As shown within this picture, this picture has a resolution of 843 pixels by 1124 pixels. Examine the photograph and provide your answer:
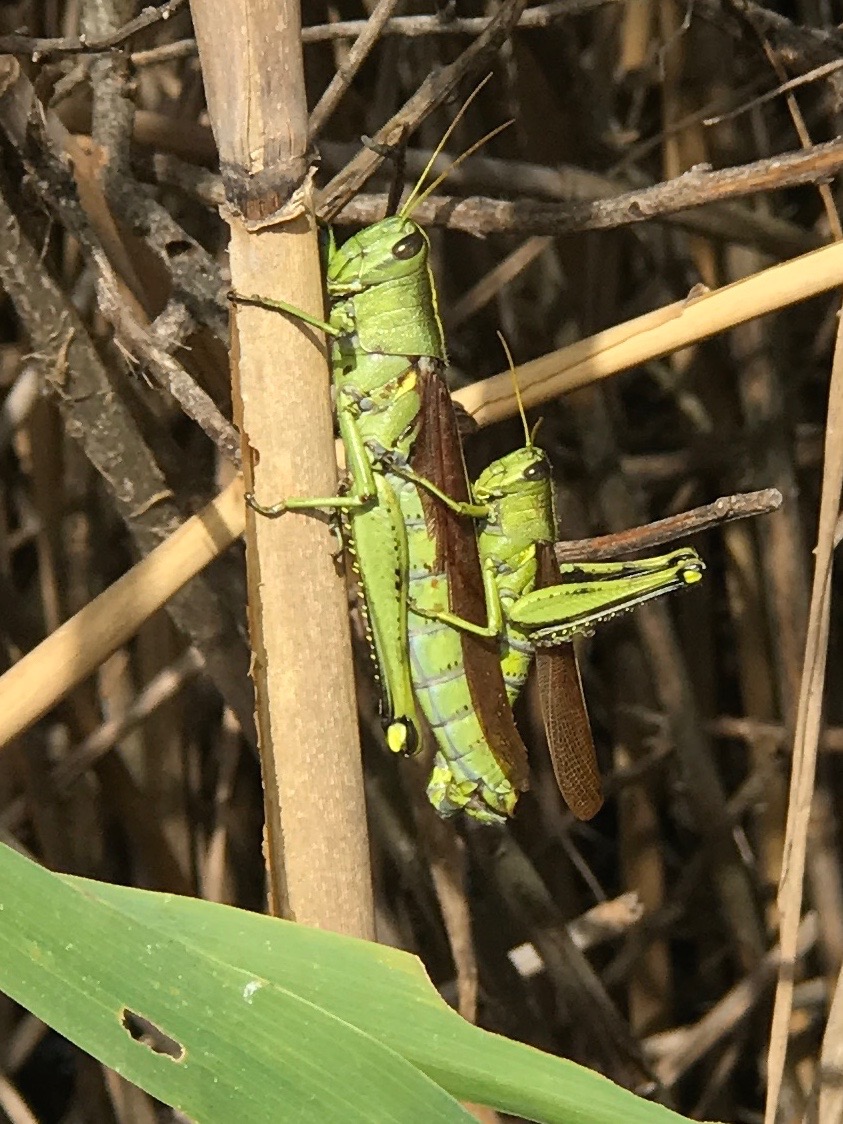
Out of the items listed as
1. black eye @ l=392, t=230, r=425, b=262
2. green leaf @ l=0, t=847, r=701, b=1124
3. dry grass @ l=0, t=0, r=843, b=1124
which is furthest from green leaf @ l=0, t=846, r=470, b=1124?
black eye @ l=392, t=230, r=425, b=262

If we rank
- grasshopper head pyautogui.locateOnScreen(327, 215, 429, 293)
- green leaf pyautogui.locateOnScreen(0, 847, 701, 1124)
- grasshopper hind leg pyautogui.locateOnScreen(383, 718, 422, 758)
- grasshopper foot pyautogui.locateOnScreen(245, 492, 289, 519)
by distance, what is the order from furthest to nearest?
grasshopper hind leg pyautogui.locateOnScreen(383, 718, 422, 758) → grasshopper head pyautogui.locateOnScreen(327, 215, 429, 293) → grasshopper foot pyautogui.locateOnScreen(245, 492, 289, 519) → green leaf pyautogui.locateOnScreen(0, 847, 701, 1124)

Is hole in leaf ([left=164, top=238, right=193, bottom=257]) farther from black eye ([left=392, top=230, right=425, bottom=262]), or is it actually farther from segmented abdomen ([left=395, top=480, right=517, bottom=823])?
segmented abdomen ([left=395, top=480, right=517, bottom=823])

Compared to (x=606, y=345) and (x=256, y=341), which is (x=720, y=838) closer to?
(x=606, y=345)

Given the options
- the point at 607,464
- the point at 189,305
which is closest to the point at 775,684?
the point at 607,464

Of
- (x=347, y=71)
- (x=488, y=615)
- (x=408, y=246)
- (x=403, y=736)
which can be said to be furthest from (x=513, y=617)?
(x=347, y=71)

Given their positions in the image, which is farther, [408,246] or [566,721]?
[566,721]

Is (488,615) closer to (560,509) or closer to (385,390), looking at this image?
(385,390)

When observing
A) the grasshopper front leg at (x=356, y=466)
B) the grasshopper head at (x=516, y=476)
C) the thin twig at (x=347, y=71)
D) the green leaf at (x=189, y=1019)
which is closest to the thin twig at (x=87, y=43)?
the thin twig at (x=347, y=71)
